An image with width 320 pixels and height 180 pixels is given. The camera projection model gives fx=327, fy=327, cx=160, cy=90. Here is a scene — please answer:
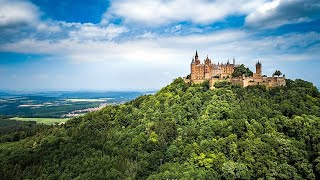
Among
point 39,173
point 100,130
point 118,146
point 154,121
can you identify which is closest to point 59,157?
point 39,173

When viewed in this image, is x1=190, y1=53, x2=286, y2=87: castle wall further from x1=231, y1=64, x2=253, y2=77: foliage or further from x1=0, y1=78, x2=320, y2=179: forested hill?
x1=0, y1=78, x2=320, y2=179: forested hill

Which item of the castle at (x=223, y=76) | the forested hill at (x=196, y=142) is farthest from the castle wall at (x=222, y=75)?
the forested hill at (x=196, y=142)

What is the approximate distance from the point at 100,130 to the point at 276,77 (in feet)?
150

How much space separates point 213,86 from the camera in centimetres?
8612

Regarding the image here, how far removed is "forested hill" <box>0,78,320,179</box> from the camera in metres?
56.5

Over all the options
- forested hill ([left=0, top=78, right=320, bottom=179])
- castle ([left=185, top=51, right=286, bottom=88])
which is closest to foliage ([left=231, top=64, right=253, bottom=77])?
castle ([left=185, top=51, right=286, bottom=88])

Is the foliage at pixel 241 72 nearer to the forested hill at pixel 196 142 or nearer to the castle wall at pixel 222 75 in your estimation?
the castle wall at pixel 222 75

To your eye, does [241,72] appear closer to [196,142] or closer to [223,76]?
[223,76]

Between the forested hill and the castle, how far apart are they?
101 inches

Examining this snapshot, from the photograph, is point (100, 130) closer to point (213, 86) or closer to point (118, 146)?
point (118, 146)

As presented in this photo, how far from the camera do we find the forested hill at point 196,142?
56.5m

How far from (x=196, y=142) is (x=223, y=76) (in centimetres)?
2981

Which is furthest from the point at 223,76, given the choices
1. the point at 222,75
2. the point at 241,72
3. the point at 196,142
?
the point at 196,142

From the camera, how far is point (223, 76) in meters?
89.2
